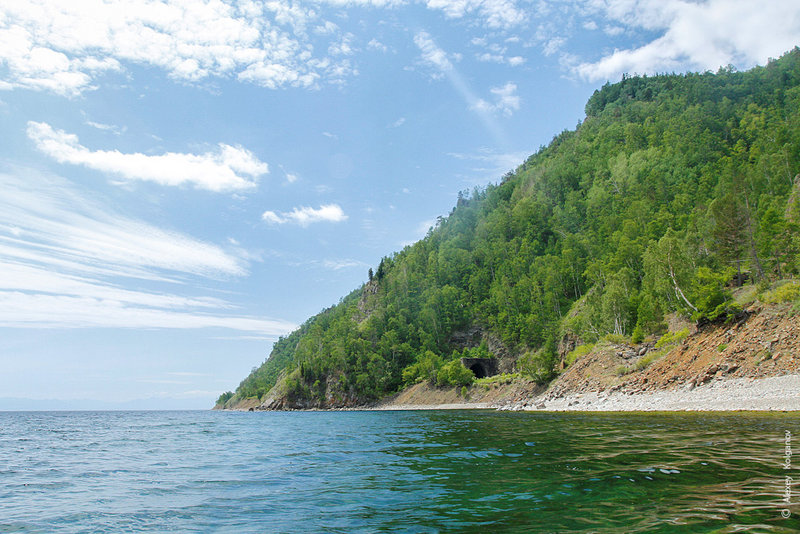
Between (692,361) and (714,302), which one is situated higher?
(714,302)

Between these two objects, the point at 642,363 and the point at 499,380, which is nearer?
the point at 642,363

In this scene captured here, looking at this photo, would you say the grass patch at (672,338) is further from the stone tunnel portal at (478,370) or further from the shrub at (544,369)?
the stone tunnel portal at (478,370)

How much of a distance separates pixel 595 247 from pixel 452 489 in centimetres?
12072

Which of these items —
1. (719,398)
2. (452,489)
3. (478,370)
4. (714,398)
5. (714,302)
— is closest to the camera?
(452,489)

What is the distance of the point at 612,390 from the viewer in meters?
53.2

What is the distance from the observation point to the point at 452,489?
13031mm

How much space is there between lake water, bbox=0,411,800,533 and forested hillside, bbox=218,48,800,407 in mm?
40124

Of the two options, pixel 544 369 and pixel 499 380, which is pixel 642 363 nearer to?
pixel 544 369

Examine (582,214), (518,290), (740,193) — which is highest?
(582,214)

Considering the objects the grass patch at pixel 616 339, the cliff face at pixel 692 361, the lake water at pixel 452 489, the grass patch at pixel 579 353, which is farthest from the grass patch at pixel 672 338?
the lake water at pixel 452 489

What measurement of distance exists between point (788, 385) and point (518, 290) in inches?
4046

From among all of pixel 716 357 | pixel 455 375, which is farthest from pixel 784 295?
pixel 455 375

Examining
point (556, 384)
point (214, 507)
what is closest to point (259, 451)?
point (214, 507)

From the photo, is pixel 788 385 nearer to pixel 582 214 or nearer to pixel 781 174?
pixel 781 174
